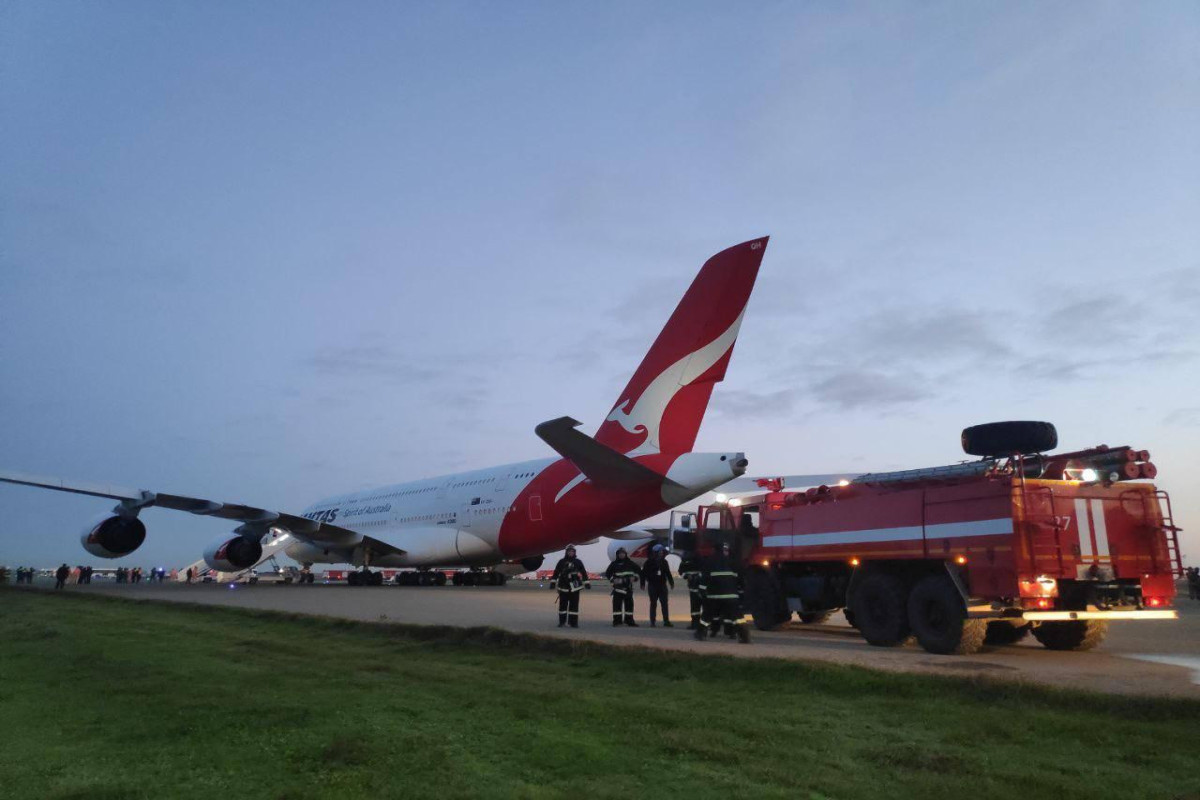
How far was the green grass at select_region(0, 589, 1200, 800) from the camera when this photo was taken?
4301mm

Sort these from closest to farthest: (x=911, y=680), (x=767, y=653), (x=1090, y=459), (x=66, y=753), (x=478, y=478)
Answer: (x=66, y=753) < (x=911, y=680) < (x=767, y=653) < (x=1090, y=459) < (x=478, y=478)

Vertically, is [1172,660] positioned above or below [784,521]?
below

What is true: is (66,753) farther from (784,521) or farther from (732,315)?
(732,315)

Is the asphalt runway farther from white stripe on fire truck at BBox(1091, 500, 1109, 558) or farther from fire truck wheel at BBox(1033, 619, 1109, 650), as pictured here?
white stripe on fire truck at BBox(1091, 500, 1109, 558)

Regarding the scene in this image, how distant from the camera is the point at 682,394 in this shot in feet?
57.4

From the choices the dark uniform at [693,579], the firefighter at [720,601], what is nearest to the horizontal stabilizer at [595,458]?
the dark uniform at [693,579]

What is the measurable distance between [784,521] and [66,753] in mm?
10211

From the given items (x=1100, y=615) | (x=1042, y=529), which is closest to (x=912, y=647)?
(x=1100, y=615)

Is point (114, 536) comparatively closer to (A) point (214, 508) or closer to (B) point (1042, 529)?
(A) point (214, 508)

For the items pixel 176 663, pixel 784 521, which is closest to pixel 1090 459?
pixel 784 521

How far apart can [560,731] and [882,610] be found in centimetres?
724

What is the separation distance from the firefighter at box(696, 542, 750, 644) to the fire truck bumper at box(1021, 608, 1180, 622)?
379cm

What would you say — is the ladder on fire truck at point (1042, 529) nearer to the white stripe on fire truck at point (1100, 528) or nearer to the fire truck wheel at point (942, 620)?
the white stripe on fire truck at point (1100, 528)

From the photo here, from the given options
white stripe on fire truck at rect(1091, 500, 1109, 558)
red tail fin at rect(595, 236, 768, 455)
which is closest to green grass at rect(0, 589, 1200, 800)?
white stripe on fire truck at rect(1091, 500, 1109, 558)
